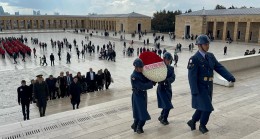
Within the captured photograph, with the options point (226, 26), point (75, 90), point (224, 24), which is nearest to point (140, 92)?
point (75, 90)

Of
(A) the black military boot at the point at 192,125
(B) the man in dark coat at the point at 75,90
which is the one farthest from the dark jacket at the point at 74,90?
(A) the black military boot at the point at 192,125

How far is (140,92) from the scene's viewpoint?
4.19m

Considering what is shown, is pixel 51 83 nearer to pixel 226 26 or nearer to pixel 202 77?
pixel 202 77

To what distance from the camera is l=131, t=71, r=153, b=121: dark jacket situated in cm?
404

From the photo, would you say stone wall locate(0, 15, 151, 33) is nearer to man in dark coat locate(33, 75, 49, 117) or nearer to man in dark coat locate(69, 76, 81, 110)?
man in dark coat locate(69, 76, 81, 110)

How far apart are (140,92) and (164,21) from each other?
54.8 m

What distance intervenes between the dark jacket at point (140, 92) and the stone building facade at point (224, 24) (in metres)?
33.2

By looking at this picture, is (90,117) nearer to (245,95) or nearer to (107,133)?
(107,133)

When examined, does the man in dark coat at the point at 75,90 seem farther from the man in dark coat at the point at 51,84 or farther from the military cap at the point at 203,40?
the military cap at the point at 203,40

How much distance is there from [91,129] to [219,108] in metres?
3.05

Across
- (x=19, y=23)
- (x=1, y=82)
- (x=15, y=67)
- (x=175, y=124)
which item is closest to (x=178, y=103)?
(x=175, y=124)

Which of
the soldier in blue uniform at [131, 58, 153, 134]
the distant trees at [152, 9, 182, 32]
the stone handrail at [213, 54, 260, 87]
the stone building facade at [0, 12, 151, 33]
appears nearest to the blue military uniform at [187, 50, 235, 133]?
the soldier in blue uniform at [131, 58, 153, 134]

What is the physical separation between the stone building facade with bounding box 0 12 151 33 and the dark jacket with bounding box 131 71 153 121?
51.9 meters

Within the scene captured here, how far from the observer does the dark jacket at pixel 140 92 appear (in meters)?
4.04
